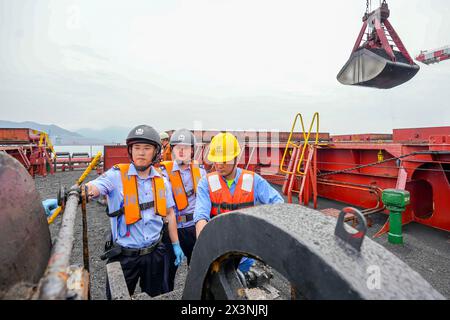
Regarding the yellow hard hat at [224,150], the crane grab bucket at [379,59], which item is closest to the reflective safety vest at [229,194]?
the yellow hard hat at [224,150]

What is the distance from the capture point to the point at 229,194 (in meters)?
2.23

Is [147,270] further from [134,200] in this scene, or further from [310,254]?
[310,254]

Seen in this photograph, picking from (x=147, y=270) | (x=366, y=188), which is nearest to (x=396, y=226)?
(x=366, y=188)

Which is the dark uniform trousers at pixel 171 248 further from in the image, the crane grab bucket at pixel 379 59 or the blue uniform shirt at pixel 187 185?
the crane grab bucket at pixel 379 59

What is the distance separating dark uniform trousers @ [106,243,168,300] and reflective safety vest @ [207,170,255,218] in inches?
27.4

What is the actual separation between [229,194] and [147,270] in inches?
42.4
